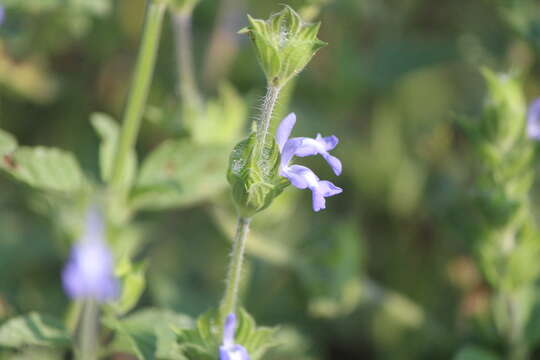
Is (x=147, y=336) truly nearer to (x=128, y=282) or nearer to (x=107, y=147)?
(x=128, y=282)

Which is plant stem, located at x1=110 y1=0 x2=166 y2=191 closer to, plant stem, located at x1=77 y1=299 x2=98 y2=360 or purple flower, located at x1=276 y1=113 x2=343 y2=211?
plant stem, located at x1=77 y1=299 x2=98 y2=360

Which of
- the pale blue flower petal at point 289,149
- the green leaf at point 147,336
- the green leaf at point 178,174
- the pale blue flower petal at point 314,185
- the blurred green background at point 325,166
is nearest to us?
the pale blue flower petal at point 314,185

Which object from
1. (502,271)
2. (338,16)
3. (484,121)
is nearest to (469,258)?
(502,271)

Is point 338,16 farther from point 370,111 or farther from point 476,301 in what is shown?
point 476,301

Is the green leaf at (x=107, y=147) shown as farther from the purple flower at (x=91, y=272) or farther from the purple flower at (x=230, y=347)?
the purple flower at (x=230, y=347)

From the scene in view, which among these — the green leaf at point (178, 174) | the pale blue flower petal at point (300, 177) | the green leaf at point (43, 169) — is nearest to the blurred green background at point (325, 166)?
the green leaf at point (178, 174)
